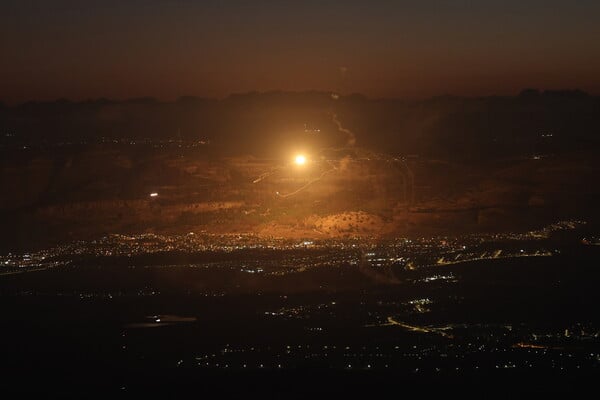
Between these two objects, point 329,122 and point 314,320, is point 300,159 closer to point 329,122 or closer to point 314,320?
point 329,122

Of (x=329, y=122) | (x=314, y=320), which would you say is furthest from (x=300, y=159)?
(x=314, y=320)

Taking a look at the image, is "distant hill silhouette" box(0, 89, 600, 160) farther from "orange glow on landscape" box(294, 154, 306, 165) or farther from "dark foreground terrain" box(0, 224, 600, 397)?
"dark foreground terrain" box(0, 224, 600, 397)

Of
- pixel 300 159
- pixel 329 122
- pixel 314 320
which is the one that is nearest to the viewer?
pixel 314 320

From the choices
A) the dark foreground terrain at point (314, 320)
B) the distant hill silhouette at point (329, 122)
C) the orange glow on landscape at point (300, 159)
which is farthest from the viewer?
the distant hill silhouette at point (329, 122)

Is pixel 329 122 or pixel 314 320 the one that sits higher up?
pixel 329 122

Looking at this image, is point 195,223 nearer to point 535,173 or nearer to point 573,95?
point 535,173

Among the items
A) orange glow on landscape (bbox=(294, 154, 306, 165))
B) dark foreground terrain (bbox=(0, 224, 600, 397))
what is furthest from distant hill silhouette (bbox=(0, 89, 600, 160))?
dark foreground terrain (bbox=(0, 224, 600, 397))

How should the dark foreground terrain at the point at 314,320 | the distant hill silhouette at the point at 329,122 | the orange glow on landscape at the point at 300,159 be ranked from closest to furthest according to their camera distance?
the dark foreground terrain at the point at 314,320, the orange glow on landscape at the point at 300,159, the distant hill silhouette at the point at 329,122

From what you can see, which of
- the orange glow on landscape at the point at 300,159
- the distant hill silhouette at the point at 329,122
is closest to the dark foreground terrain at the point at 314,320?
the orange glow on landscape at the point at 300,159

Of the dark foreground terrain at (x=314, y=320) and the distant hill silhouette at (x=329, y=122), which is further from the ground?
the distant hill silhouette at (x=329, y=122)

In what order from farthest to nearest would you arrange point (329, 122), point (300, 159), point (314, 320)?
1. point (329, 122)
2. point (300, 159)
3. point (314, 320)

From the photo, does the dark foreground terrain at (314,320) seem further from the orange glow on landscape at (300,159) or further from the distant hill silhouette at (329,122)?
the distant hill silhouette at (329,122)

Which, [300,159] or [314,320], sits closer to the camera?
[314,320]
